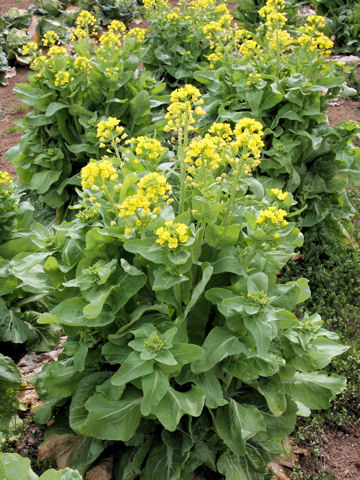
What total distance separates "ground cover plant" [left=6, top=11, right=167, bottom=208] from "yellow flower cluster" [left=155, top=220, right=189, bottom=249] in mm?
2831

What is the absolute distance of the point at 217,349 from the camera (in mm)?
2637

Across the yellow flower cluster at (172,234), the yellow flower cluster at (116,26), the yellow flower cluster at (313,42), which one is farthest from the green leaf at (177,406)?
the yellow flower cluster at (116,26)

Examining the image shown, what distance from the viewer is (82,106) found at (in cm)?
514

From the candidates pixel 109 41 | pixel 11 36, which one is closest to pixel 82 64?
pixel 109 41

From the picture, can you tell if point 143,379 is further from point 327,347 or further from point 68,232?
point 327,347

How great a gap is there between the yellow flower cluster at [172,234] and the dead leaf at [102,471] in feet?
5.50

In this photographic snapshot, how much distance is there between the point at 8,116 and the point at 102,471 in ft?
23.3

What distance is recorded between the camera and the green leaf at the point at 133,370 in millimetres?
2404

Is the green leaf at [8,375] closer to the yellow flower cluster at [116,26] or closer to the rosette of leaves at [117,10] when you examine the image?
the yellow flower cluster at [116,26]

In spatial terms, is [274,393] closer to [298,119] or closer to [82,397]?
[82,397]

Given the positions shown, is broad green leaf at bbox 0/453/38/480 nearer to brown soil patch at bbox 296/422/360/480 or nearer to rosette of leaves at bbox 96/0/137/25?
brown soil patch at bbox 296/422/360/480

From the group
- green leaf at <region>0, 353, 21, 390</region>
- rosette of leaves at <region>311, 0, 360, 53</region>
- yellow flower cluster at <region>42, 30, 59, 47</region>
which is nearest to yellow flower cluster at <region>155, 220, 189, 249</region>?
green leaf at <region>0, 353, 21, 390</region>

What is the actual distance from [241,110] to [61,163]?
2.13 metres

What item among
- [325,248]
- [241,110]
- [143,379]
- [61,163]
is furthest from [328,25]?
[143,379]
